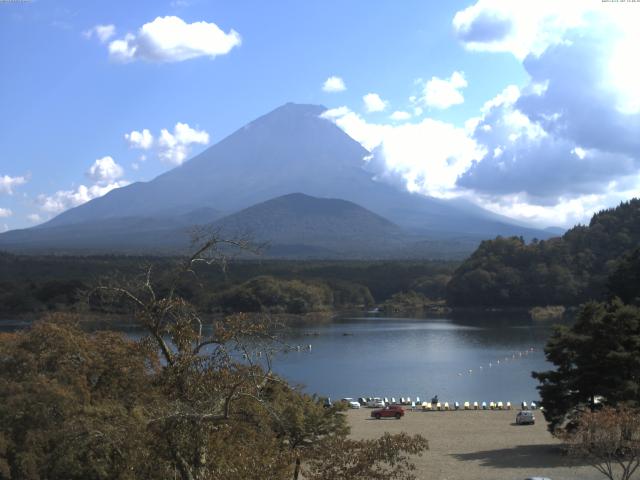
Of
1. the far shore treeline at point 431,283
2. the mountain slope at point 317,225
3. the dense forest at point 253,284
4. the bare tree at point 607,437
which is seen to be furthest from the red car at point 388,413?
the mountain slope at point 317,225

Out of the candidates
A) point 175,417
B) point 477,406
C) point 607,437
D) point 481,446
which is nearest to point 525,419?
point 481,446

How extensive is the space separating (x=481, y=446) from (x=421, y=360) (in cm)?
1900

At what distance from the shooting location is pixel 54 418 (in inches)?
324

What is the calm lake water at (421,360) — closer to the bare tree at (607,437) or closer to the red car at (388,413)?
the red car at (388,413)

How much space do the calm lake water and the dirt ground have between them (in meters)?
4.05

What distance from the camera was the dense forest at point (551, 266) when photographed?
58812mm

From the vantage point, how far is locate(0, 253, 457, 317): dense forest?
52.9 metres

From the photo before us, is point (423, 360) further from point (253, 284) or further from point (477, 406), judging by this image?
point (253, 284)

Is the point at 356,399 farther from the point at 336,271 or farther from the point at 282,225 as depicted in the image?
the point at 282,225

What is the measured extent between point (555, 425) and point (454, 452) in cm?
194

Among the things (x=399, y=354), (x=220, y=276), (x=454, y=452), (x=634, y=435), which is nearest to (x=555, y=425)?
(x=454, y=452)

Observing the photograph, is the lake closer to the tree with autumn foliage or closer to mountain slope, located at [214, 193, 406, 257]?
the tree with autumn foliage

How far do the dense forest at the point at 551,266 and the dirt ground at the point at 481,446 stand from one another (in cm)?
3973

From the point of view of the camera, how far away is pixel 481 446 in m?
15.1
